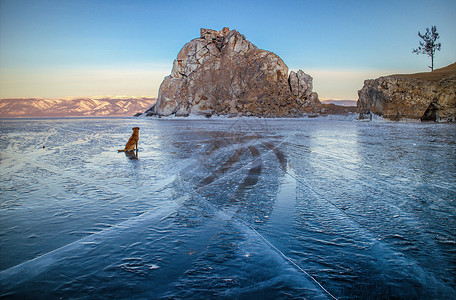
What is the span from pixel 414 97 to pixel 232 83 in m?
64.0

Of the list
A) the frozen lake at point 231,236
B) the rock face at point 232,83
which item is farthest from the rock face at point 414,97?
the frozen lake at point 231,236

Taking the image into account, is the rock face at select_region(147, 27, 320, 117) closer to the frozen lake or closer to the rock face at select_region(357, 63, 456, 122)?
the rock face at select_region(357, 63, 456, 122)

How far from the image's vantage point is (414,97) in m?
48.2

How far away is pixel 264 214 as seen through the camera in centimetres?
400

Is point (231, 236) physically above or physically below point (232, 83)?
below

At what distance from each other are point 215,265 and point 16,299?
1.65 m

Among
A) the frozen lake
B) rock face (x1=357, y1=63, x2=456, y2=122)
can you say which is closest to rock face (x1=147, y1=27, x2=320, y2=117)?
rock face (x1=357, y1=63, x2=456, y2=122)

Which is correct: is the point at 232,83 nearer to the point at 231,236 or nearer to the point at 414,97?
the point at 414,97

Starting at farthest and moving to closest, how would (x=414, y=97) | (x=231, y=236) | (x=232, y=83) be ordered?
(x=232, y=83)
(x=414, y=97)
(x=231, y=236)

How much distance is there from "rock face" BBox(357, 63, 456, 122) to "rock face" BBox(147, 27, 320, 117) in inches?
1554

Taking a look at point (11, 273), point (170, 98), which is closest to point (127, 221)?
point (11, 273)

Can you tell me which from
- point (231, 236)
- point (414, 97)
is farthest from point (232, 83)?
point (231, 236)

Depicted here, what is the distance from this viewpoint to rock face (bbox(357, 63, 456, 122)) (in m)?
41.9

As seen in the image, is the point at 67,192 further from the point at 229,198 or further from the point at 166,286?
the point at 166,286
